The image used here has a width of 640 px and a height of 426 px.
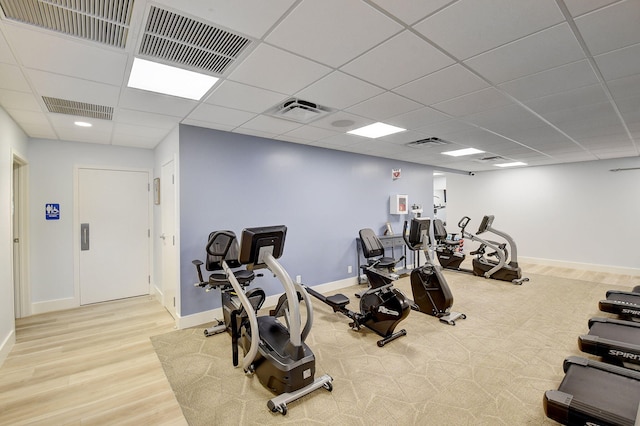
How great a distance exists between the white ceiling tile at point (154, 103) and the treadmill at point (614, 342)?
4.64 metres

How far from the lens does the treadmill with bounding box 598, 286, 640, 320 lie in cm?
359

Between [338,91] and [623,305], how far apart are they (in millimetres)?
4617

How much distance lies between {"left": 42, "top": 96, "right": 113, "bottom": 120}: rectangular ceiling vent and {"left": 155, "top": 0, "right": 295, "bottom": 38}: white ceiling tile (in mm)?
2125

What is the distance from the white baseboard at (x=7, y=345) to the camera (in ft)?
9.39

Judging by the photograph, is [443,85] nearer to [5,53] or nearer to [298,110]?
[298,110]

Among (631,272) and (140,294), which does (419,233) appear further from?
(631,272)

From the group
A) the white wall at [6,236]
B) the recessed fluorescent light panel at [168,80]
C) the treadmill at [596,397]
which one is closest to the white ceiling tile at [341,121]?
the recessed fluorescent light panel at [168,80]

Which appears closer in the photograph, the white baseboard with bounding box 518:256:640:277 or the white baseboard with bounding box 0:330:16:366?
the white baseboard with bounding box 0:330:16:366

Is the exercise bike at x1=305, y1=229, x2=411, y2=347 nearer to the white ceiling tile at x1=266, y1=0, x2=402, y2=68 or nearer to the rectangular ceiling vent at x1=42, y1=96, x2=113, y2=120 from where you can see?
the white ceiling tile at x1=266, y1=0, x2=402, y2=68

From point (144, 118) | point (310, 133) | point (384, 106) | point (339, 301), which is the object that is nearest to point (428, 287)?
point (339, 301)

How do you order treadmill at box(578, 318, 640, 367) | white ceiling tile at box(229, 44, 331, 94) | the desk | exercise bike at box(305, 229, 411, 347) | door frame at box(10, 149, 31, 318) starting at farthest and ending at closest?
the desk
door frame at box(10, 149, 31, 318)
exercise bike at box(305, 229, 411, 347)
treadmill at box(578, 318, 640, 367)
white ceiling tile at box(229, 44, 331, 94)

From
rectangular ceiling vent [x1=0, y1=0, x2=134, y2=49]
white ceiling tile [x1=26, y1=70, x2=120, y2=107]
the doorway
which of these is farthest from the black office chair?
rectangular ceiling vent [x1=0, y1=0, x2=134, y2=49]

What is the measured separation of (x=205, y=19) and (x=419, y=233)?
3581 mm

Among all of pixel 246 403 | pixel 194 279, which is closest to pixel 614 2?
pixel 246 403
